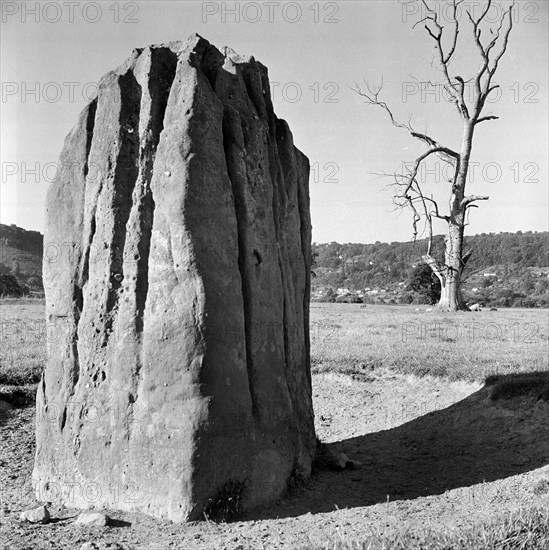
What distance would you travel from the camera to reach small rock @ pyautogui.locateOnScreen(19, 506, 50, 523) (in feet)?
17.0

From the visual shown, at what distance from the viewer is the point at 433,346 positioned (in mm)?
13273

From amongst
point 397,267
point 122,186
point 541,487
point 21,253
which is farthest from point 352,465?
point 397,267

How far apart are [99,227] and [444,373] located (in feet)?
22.3

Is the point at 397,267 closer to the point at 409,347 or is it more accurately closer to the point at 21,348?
the point at 409,347

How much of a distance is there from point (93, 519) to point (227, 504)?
114cm

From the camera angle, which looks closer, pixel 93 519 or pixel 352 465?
pixel 93 519

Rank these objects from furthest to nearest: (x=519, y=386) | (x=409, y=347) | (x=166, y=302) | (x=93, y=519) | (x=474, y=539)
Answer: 1. (x=409, y=347)
2. (x=519, y=386)
3. (x=166, y=302)
4. (x=93, y=519)
5. (x=474, y=539)

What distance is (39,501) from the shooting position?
229 inches

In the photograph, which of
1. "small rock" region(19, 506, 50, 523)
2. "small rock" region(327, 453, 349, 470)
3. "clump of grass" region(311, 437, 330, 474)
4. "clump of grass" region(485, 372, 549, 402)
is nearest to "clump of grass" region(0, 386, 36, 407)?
"small rock" region(19, 506, 50, 523)

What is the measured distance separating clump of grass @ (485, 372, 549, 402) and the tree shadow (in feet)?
0.05

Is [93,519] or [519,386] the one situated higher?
[519,386]

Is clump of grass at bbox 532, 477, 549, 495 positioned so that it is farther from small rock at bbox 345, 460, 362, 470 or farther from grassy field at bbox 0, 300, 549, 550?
small rock at bbox 345, 460, 362, 470

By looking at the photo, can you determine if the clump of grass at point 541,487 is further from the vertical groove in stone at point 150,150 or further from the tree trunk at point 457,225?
the tree trunk at point 457,225

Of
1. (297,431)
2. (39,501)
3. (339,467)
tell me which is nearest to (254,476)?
(297,431)
